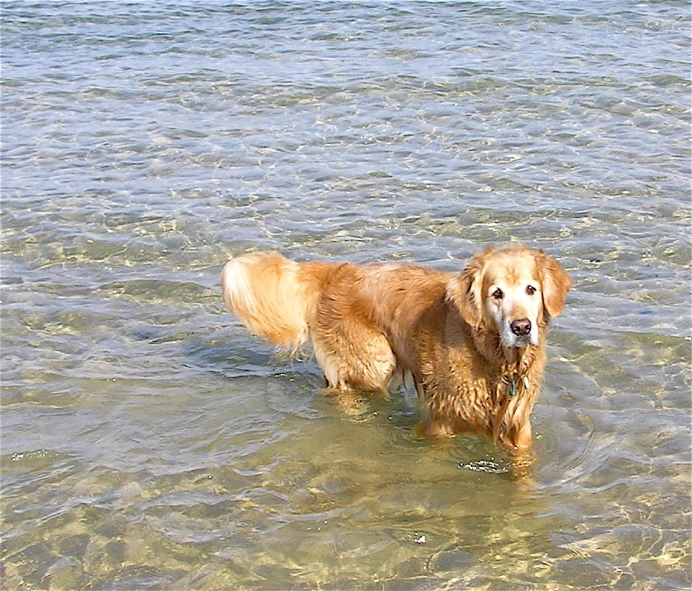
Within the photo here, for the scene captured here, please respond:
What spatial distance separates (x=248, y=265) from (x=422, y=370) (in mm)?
1615

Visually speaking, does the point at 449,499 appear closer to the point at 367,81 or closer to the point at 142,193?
the point at 142,193

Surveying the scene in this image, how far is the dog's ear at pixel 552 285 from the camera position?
5.37 meters

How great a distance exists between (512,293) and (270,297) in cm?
199

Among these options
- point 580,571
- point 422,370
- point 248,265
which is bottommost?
point 580,571

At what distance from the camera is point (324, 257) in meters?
8.80

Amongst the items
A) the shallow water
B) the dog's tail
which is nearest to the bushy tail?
the dog's tail

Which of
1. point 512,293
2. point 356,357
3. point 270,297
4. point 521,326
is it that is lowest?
point 356,357

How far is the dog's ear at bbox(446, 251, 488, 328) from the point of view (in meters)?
5.39

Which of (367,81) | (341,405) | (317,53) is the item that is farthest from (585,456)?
(317,53)

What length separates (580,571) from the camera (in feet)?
15.3

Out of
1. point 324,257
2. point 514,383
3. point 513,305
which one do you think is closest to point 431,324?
point 514,383

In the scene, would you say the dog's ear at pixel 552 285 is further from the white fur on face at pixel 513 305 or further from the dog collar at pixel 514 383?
the dog collar at pixel 514 383

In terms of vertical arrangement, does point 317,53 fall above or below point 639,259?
above

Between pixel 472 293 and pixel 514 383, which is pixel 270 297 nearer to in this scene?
pixel 472 293
